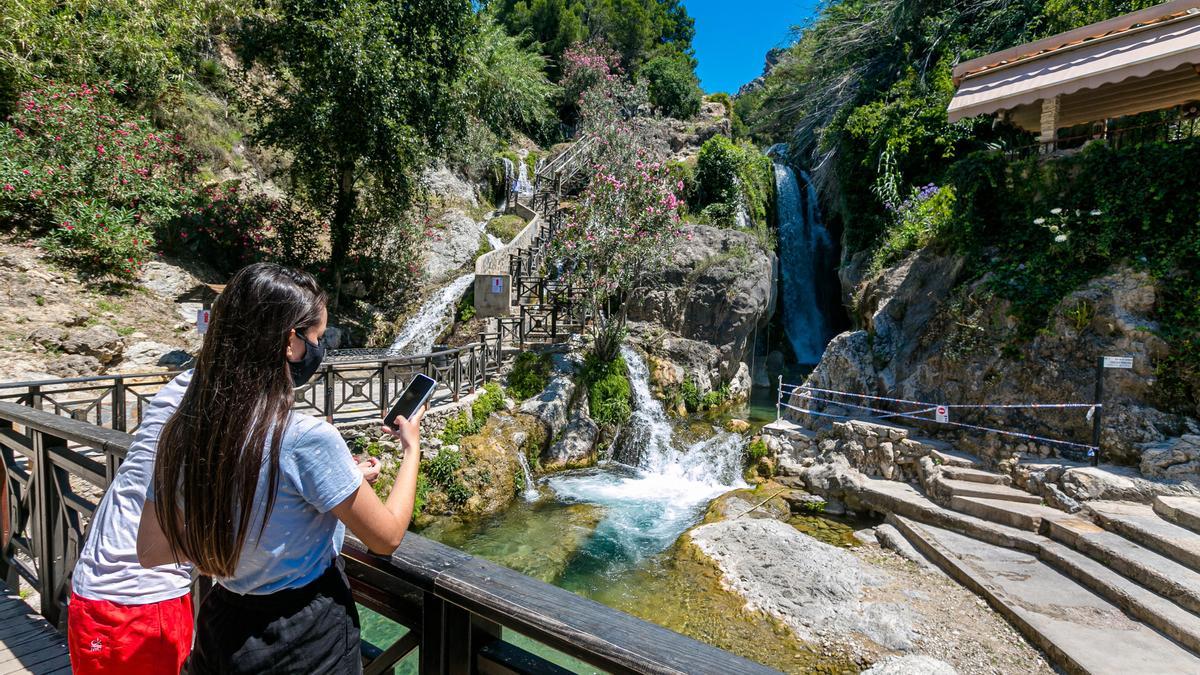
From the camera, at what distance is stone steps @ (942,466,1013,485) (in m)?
8.27

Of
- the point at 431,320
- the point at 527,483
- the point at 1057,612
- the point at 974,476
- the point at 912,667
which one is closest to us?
the point at 912,667

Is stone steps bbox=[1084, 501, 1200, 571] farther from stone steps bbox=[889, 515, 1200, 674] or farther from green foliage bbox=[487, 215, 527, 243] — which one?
green foliage bbox=[487, 215, 527, 243]

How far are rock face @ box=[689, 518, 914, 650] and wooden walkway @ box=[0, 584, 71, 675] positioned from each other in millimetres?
5904

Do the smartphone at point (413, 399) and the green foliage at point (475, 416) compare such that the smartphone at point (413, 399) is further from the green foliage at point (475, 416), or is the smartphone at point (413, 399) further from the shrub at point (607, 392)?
the shrub at point (607, 392)

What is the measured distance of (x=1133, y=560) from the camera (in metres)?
5.93

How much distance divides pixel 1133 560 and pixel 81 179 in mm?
17910

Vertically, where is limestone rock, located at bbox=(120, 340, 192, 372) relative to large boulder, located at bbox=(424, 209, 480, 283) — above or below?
below

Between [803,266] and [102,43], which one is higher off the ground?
[102,43]

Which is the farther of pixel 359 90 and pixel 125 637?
pixel 359 90

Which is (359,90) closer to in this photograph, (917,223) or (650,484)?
(650,484)

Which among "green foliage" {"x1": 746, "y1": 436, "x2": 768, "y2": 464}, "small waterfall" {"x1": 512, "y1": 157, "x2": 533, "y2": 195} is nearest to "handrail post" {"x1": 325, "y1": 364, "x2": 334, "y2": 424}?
"green foliage" {"x1": 746, "y1": 436, "x2": 768, "y2": 464}

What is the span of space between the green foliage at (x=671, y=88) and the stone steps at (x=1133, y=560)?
26.1 meters

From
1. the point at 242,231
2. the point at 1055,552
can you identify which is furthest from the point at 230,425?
the point at 242,231

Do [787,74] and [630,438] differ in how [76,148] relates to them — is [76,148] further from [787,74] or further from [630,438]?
[787,74]
